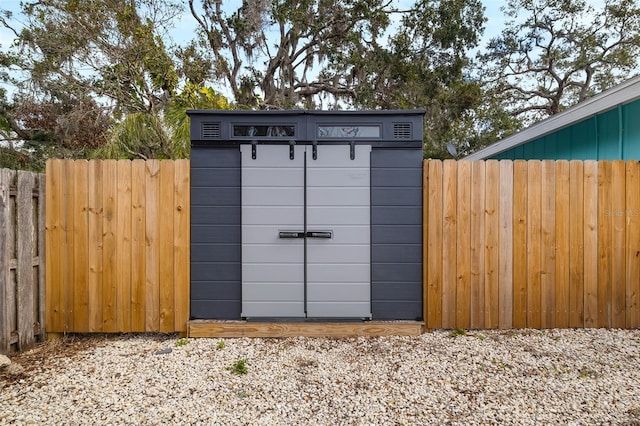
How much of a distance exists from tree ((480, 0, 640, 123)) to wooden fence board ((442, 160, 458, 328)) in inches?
450

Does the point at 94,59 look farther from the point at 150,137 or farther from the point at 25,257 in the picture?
the point at 25,257

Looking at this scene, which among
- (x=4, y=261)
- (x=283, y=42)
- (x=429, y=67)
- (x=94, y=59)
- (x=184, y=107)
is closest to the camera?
(x=4, y=261)

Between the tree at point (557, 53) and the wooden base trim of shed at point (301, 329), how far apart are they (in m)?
12.2

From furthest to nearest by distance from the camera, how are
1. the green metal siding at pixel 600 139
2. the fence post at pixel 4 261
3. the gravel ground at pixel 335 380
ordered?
the green metal siding at pixel 600 139 → the fence post at pixel 4 261 → the gravel ground at pixel 335 380

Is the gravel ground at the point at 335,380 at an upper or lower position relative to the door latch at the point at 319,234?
lower

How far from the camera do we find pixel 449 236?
3.28m

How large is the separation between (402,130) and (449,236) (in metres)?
1.04

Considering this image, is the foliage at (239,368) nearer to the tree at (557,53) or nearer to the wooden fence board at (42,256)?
the wooden fence board at (42,256)

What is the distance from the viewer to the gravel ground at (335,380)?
6.89 ft

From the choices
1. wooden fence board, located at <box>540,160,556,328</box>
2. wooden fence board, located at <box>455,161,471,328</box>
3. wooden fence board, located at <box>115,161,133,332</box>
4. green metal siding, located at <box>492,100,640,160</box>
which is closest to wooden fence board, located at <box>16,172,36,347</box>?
wooden fence board, located at <box>115,161,133,332</box>

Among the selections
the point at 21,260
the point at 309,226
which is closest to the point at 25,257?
the point at 21,260

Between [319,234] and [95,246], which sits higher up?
[319,234]

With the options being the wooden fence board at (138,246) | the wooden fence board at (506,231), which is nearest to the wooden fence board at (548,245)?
the wooden fence board at (506,231)

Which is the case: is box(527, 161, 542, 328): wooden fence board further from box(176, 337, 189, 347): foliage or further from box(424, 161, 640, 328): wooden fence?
box(176, 337, 189, 347): foliage
